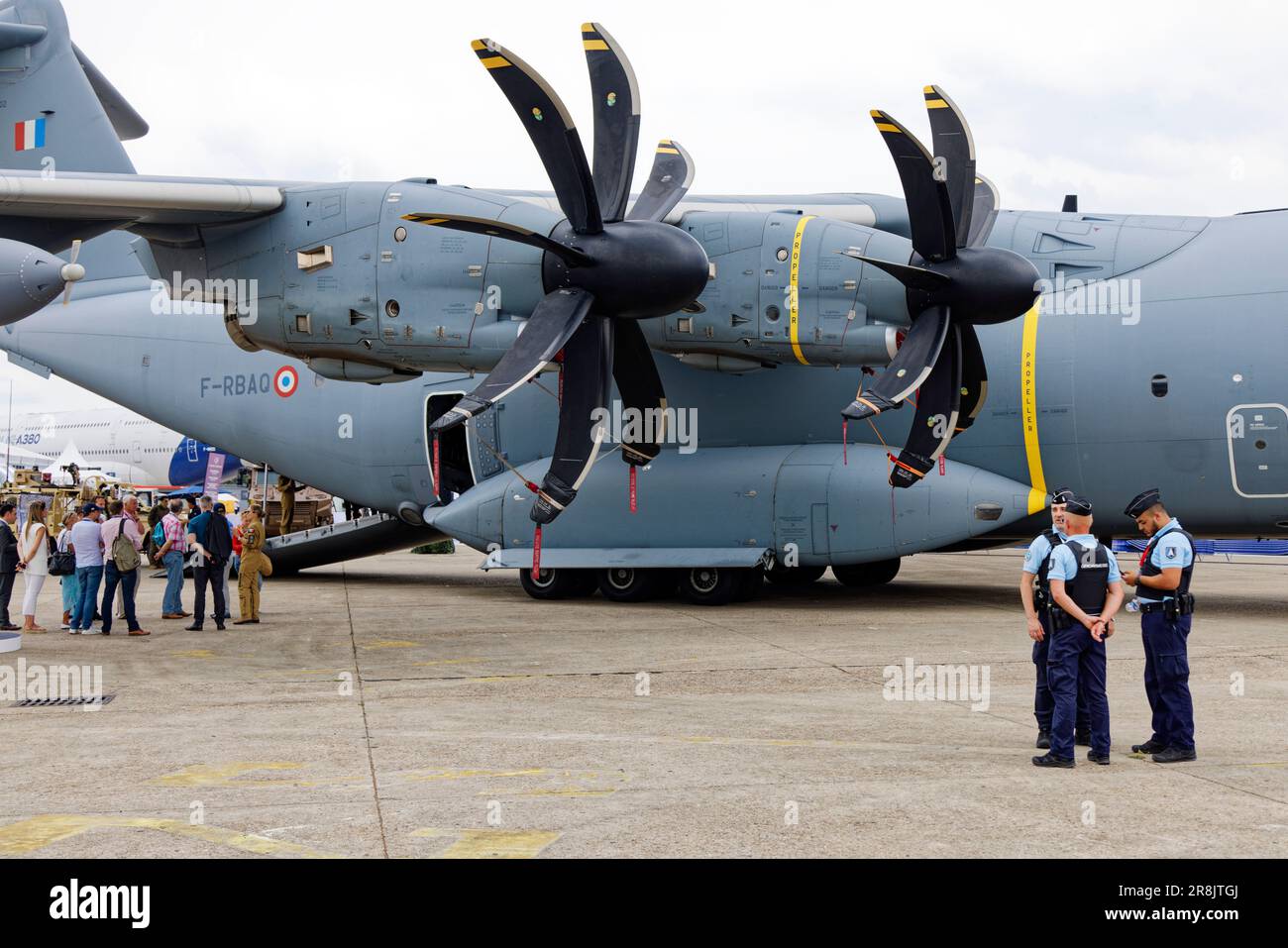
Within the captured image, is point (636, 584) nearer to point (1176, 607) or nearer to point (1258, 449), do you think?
point (1258, 449)

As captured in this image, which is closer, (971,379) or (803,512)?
(971,379)

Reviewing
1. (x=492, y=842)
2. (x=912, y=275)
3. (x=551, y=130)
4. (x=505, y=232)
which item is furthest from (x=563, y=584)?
(x=492, y=842)

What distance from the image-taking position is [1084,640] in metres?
6.96

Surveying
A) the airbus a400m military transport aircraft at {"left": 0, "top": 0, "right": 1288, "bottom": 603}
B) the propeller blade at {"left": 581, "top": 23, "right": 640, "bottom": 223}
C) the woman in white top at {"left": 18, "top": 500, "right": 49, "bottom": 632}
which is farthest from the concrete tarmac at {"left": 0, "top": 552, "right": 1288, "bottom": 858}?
the propeller blade at {"left": 581, "top": 23, "right": 640, "bottom": 223}

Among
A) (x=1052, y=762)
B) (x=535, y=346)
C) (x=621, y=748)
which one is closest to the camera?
(x=1052, y=762)

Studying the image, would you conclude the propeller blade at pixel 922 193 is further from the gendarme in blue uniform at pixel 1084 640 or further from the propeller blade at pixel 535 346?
the gendarme in blue uniform at pixel 1084 640

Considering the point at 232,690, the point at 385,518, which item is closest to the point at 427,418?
the point at 385,518

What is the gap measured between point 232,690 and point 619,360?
18.9ft

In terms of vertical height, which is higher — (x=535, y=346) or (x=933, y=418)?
(x=535, y=346)

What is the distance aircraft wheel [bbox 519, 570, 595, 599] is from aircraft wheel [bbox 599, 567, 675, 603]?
35 centimetres

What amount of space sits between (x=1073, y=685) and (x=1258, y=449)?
28.2 feet

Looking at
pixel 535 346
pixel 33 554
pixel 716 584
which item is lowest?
pixel 716 584

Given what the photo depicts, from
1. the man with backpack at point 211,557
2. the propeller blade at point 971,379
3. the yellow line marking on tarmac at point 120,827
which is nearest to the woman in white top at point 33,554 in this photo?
the man with backpack at point 211,557
